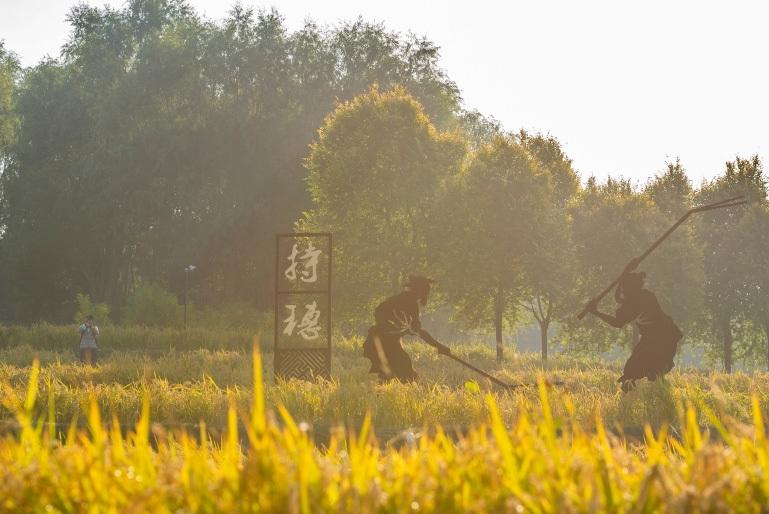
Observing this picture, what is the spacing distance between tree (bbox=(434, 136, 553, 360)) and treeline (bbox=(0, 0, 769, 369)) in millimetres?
59

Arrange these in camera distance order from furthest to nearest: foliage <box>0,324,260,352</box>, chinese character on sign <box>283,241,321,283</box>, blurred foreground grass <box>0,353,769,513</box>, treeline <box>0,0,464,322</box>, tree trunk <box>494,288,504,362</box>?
treeline <box>0,0,464,322</box> → tree trunk <box>494,288,504,362</box> → foliage <box>0,324,260,352</box> → chinese character on sign <box>283,241,321,283</box> → blurred foreground grass <box>0,353,769,513</box>

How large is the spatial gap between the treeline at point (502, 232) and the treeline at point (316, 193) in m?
0.07

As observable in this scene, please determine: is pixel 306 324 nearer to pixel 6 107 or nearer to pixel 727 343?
pixel 727 343

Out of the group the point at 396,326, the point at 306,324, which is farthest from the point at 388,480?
the point at 306,324

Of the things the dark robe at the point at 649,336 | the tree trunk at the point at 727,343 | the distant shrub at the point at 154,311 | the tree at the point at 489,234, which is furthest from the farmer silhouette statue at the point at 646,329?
the distant shrub at the point at 154,311

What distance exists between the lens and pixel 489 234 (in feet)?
101

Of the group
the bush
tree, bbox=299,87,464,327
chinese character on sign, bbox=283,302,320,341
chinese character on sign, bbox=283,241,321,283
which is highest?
tree, bbox=299,87,464,327

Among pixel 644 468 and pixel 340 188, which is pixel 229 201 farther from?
pixel 644 468

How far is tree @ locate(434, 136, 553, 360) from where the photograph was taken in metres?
30.7

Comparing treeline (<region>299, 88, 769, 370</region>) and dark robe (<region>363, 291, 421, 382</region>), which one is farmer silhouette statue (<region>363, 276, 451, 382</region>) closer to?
dark robe (<region>363, 291, 421, 382</region>)

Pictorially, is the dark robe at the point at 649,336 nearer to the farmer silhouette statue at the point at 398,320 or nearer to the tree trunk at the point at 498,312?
the farmer silhouette statue at the point at 398,320

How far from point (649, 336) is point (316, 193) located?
64.4ft

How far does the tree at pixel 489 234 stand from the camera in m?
30.7

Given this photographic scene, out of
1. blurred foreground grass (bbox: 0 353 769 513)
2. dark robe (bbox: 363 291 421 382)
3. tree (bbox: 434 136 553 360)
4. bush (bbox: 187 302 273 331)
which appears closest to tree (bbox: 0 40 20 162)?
bush (bbox: 187 302 273 331)
